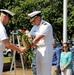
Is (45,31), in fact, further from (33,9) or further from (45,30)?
(33,9)

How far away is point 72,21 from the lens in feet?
67.1

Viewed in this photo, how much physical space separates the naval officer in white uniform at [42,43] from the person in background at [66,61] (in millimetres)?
2909

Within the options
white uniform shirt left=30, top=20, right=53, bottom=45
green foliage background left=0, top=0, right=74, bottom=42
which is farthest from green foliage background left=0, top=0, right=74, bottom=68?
white uniform shirt left=30, top=20, right=53, bottom=45

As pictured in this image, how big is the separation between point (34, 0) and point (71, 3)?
105 inches

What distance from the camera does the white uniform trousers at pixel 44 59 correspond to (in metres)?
5.52

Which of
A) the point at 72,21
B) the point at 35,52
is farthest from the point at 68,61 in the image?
the point at 72,21

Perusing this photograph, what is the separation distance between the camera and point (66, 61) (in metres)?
8.50

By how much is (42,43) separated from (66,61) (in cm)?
309

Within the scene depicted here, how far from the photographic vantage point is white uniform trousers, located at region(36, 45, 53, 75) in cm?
552

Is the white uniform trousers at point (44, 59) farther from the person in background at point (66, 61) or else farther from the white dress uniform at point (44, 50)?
the person in background at point (66, 61)

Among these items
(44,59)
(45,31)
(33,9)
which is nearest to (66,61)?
(44,59)

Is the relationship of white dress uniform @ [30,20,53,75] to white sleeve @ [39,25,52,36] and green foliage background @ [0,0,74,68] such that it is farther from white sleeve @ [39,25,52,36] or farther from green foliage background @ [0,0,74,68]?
green foliage background @ [0,0,74,68]

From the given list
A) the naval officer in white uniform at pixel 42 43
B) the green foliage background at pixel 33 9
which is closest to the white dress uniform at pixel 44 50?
the naval officer in white uniform at pixel 42 43

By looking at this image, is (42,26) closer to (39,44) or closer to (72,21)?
(39,44)
